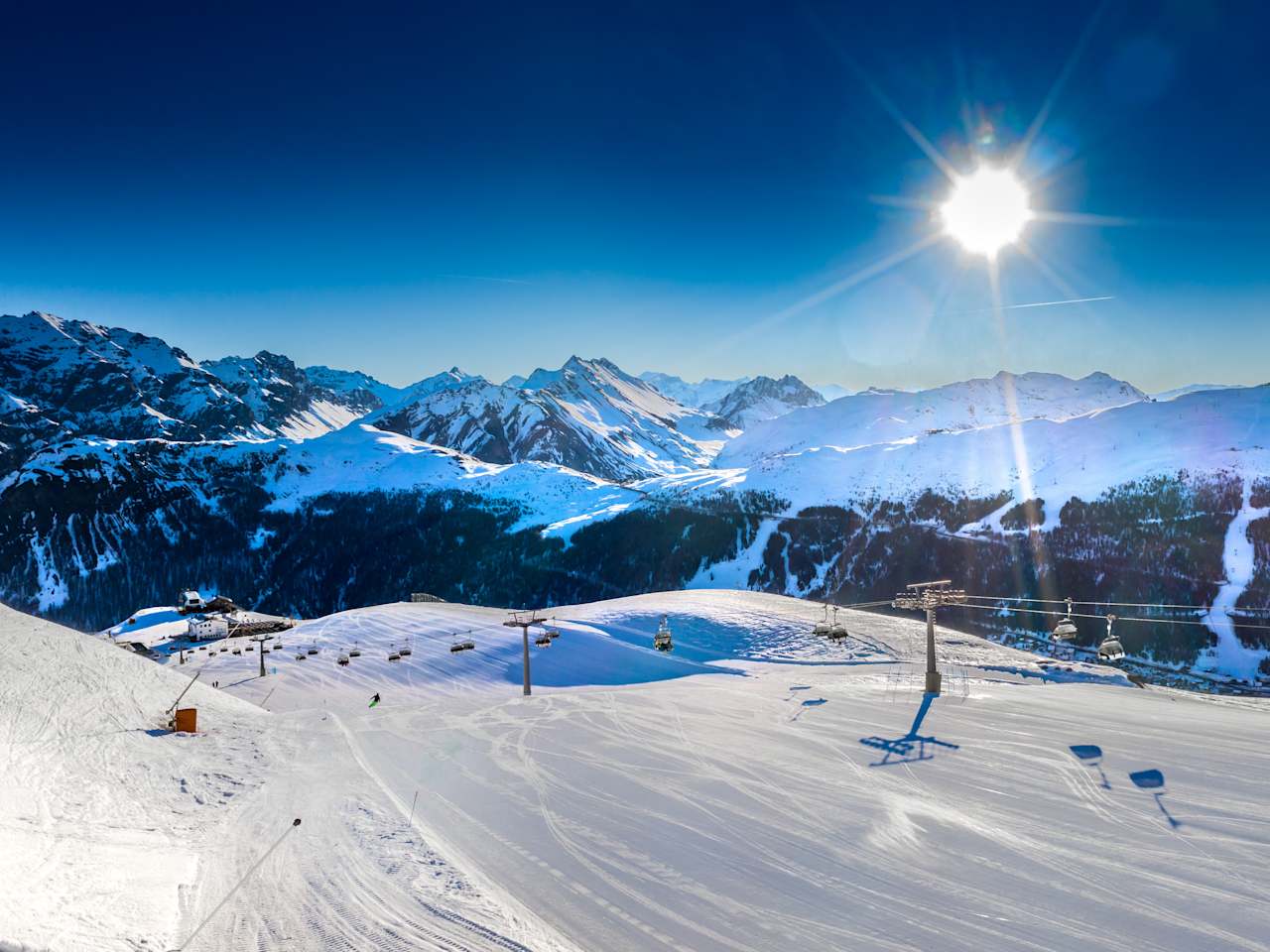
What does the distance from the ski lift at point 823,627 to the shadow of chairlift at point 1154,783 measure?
35.3 metres

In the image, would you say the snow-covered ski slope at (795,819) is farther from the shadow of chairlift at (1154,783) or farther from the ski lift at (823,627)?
the ski lift at (823,627)

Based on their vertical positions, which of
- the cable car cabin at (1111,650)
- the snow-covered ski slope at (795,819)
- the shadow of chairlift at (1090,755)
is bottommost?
the snow-covered ski slope at (795,819)

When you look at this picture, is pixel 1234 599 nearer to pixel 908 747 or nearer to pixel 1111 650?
pixel 1111 650

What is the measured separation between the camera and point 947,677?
4184 cm

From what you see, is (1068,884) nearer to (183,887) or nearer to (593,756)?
(593,756)

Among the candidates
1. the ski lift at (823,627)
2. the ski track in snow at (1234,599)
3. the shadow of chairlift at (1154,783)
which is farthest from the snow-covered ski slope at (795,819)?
the ski track in snow at (1234,599)

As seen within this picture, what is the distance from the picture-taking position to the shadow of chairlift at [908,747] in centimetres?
2059

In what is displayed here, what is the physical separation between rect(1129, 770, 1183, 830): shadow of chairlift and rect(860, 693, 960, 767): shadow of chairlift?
4.79m

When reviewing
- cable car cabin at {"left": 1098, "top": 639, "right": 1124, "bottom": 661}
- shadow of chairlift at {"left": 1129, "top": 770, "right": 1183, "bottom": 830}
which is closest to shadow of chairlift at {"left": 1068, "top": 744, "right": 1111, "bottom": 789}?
shadow of chairlift at {"left": 1129, "top": 770, "right": 1183, "bottom": 830}

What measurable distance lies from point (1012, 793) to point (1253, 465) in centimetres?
13792

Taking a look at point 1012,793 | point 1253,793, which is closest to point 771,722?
point 1012,793

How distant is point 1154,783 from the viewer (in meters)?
17.5

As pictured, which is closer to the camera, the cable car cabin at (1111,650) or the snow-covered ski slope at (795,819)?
the snow-covered ski slope at (795,819)

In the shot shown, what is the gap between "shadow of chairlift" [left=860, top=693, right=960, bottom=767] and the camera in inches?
811
